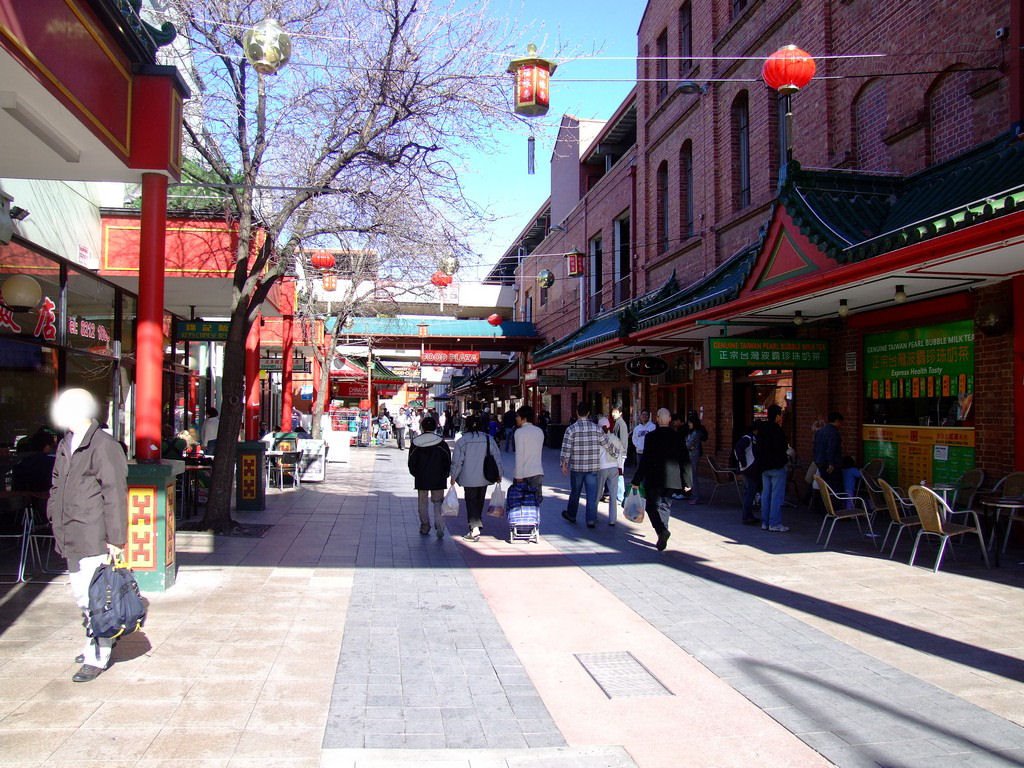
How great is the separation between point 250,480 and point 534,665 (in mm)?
8045

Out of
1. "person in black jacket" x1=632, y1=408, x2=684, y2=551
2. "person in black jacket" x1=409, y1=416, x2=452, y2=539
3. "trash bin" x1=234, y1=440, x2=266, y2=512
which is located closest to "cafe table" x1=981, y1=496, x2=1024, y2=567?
"person in black jacket" x1=632, y1=408, x2=684, y2=551

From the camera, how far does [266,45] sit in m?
8.34

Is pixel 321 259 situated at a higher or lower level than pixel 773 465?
higher

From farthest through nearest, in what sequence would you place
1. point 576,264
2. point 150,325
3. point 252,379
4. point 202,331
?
point 576,264 → point 252,379 → point 202,331 → point 150,325

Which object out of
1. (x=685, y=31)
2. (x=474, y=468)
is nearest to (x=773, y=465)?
(x=474, y=468)

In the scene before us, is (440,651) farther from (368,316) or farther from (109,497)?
(368,316)

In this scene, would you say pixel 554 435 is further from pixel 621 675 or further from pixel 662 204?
pixel 621 675

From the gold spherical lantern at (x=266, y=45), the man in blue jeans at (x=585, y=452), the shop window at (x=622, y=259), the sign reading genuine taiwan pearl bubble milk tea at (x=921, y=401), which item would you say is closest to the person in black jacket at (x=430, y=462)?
the man in blue jeans at (x=585, y=452)

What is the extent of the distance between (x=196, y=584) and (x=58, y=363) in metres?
5.59

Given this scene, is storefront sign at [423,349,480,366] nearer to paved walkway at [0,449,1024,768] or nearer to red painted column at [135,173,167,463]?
paved walkway at [0,449,1024,768]

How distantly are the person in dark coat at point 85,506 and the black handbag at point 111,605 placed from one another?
7 centimetres

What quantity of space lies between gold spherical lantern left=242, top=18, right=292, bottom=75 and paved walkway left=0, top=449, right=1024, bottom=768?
5135mm

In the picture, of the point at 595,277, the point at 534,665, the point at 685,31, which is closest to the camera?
the point at 534,665

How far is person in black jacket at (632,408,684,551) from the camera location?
9148 mm
